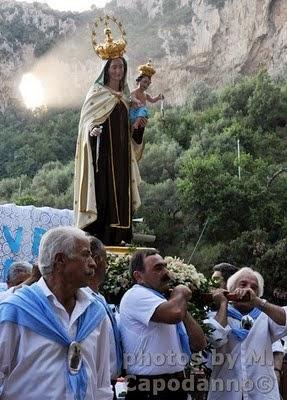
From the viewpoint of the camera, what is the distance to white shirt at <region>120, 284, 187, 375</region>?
3932 mm

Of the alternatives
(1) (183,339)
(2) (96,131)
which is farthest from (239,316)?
(2) (96,131)

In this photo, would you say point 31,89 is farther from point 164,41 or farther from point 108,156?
A: point 108,156

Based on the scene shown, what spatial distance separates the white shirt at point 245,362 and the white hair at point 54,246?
1798mm

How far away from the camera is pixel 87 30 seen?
70188 millimetres

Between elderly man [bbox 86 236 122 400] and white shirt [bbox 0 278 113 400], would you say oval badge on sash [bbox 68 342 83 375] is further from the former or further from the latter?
elderly man [bbox 86 236 122 400]

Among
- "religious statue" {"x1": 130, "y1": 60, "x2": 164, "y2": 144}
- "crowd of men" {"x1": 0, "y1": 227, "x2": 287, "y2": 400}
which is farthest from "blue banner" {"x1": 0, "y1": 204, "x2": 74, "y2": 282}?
"crowd of men" {"x1": 0, "y1": 227, "x2": 287, "y2": 400}

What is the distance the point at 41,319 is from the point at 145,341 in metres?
1.25

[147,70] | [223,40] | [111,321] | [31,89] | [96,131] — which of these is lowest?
[111,321]

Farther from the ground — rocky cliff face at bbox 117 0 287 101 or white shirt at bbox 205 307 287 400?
rocky cliff face at bbox 117 0 287 101

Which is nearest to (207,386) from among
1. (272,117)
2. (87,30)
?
(272,117)

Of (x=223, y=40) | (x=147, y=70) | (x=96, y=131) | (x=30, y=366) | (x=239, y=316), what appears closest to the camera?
(x=30, y=366)

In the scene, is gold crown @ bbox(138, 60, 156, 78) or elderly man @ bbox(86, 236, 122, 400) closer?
elderly man @ bbox(86, 236, 122, 400)

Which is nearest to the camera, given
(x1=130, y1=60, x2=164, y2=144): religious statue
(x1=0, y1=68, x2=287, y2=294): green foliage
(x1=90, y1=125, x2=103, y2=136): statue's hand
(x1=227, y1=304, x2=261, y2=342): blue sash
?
(x1=227, y1=304, x2=261, y2=342): blue sash

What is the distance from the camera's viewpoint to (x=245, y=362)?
15.3 ft
